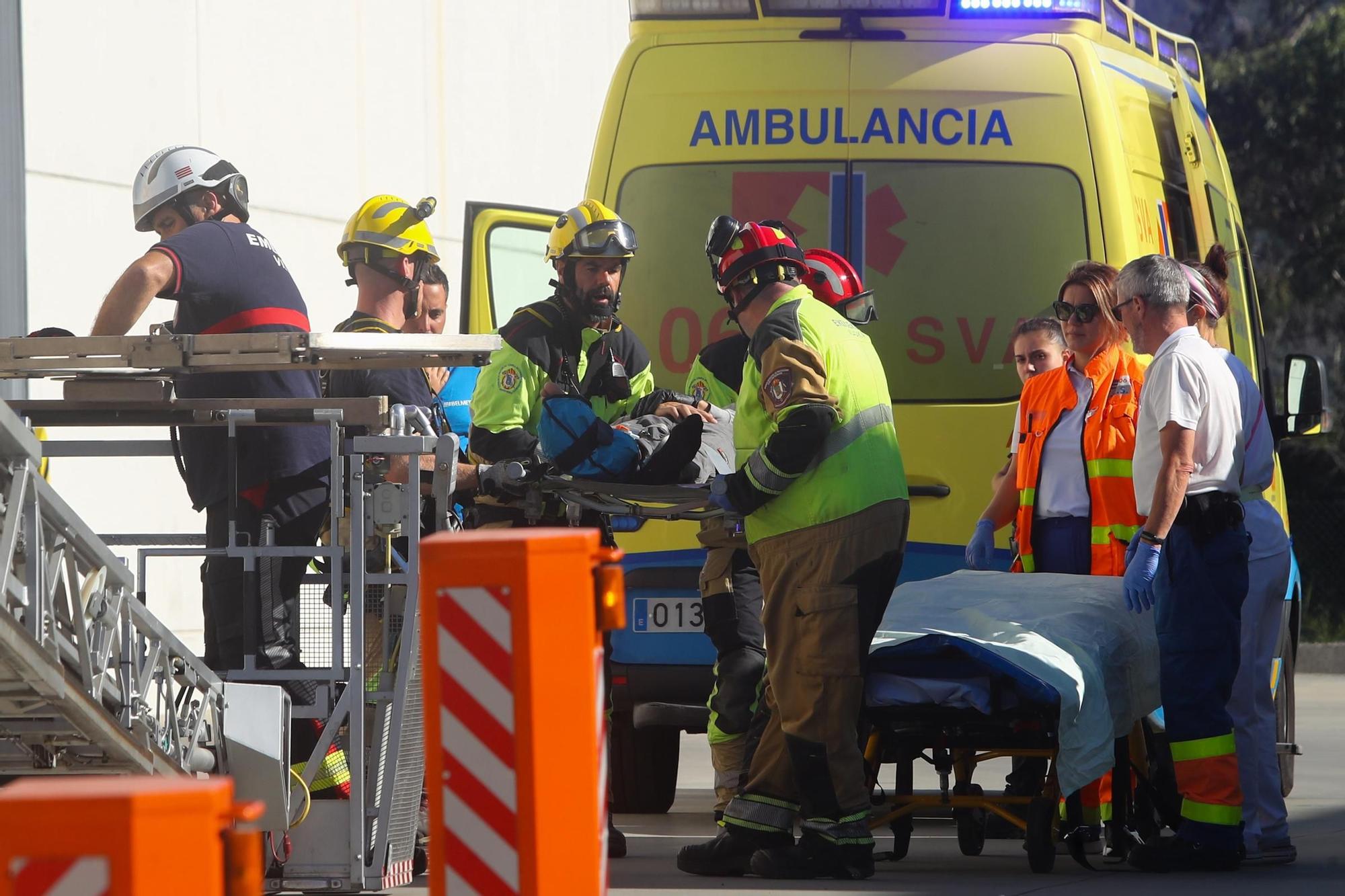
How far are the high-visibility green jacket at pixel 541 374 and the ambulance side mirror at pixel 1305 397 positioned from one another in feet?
8.84

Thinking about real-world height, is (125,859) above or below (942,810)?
above

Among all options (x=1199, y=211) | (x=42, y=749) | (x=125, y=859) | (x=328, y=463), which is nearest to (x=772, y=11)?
(x=1199, y=211)

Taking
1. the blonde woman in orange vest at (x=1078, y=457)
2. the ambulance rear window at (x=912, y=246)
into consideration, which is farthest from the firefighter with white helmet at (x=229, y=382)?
the blonde woman in orange vest at (x=1078, y=457)

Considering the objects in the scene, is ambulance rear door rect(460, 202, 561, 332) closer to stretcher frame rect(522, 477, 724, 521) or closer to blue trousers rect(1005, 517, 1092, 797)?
stretcher frame rect(522, 477, 724, 521)

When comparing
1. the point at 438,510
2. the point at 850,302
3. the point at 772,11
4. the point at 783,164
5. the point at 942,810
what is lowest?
the point at 942,810

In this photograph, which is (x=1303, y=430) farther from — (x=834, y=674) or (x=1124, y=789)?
(x=834, y=674)

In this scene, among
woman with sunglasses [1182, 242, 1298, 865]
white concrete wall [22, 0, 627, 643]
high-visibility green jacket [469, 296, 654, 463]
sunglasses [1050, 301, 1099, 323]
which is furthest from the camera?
white concrete wall [22, 0, 627, 643]

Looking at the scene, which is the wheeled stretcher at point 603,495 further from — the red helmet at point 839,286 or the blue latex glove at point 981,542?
the blue latex glove at point 981,542

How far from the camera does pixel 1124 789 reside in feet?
19.5

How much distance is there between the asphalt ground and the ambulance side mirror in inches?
54.0

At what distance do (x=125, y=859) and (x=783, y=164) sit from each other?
460cm

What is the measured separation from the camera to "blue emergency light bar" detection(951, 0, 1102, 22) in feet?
22.2

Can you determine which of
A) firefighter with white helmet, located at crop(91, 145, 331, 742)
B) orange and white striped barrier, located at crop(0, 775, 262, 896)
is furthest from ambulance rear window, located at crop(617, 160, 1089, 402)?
orange and white striped barrier, located at crop(0, 775, 262, 896)

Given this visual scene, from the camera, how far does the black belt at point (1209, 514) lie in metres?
5.64
